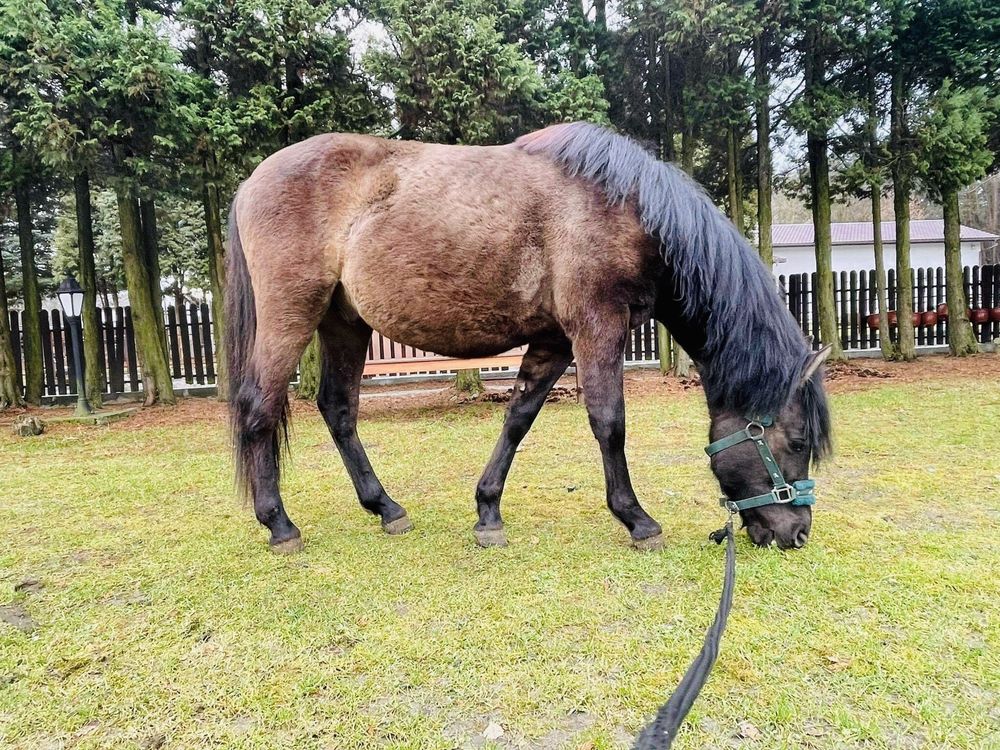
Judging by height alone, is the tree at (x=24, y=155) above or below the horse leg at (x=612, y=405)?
above

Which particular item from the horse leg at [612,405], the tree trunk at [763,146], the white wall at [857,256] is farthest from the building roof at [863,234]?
the horse leg at [612,405]

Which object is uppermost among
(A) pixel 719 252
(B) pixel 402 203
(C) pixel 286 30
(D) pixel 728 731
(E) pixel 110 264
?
(C) pixel 286 30

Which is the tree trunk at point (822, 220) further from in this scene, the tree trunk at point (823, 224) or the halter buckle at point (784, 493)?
the halter buckle at point (784, 493)

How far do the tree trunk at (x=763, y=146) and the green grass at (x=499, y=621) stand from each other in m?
6.15

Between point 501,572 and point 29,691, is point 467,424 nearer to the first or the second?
point 501,572

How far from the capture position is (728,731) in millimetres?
1488

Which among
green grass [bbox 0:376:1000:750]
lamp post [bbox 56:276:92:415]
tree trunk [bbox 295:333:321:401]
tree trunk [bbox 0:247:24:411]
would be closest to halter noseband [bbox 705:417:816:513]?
green grass [bbox 0:376:1000:750]

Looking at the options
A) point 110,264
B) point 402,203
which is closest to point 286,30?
point 402,203

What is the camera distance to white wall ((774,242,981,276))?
28.5 metres

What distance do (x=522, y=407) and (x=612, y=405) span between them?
568 mm

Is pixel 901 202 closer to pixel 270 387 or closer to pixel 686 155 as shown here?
pixel 686 155

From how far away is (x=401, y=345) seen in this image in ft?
22.9

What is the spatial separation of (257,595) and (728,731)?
182 cm

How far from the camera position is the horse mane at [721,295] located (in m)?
2.54
